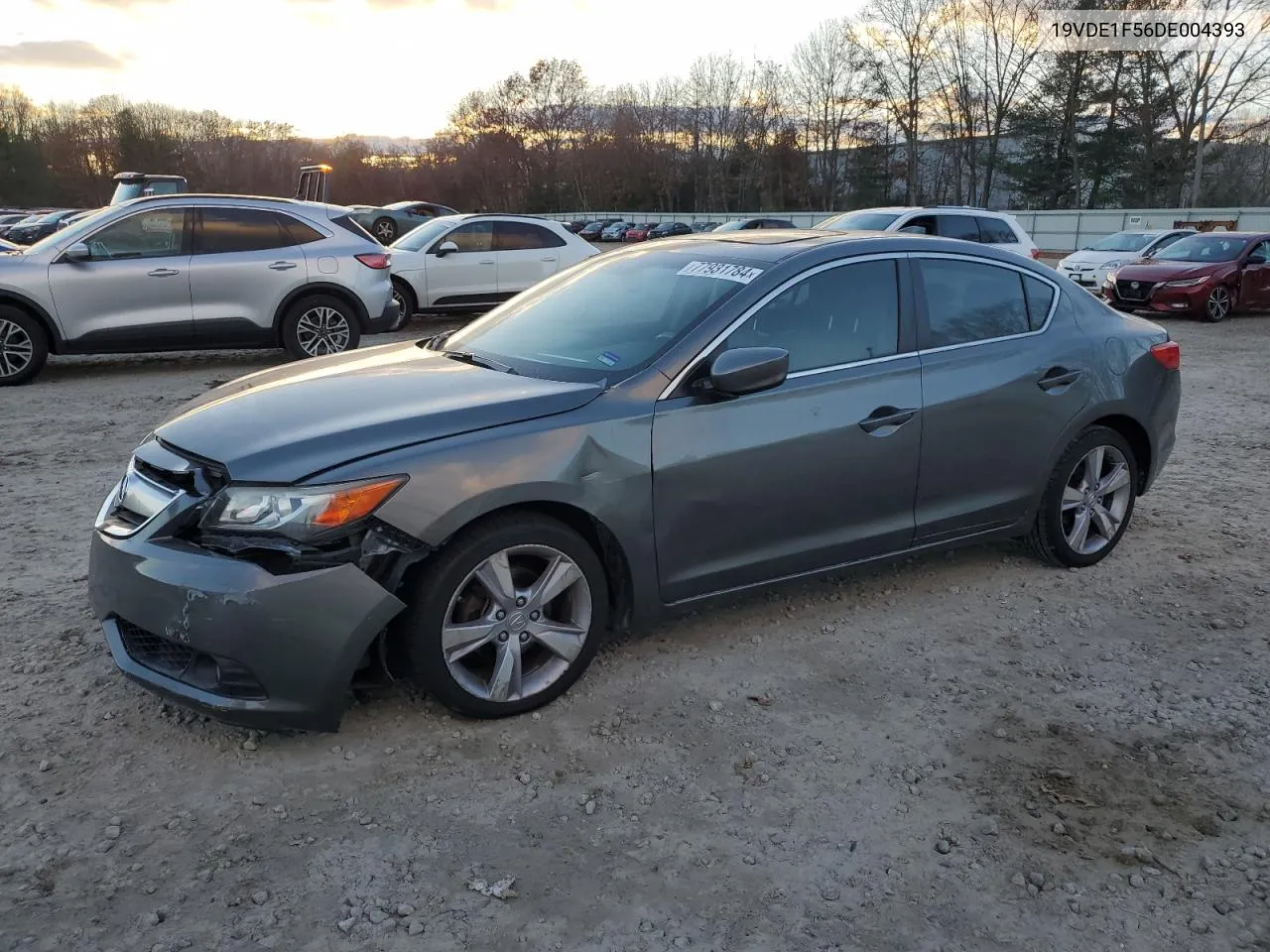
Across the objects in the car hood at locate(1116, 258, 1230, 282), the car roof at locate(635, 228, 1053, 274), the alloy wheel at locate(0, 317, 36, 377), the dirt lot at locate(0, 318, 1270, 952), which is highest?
the car roof at locate(635, 228, 1053, 274)

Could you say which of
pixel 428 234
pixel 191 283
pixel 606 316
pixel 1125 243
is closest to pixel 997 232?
pixel 1125 243

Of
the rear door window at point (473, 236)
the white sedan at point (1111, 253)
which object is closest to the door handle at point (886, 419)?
the rear door window at point (473, 236)

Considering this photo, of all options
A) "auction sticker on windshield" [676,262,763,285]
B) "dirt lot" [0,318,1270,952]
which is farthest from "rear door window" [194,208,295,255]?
"auction sticker on windshield" [676,262,763,285]

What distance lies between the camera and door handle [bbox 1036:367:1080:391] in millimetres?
4559

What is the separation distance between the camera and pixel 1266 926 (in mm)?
2533

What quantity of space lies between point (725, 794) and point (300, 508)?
1.60m

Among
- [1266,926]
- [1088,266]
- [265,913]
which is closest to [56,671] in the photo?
[265,913]

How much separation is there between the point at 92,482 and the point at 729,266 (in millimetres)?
4492

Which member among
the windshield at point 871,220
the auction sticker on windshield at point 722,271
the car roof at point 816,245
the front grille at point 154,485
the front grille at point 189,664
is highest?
the windshield at point 871,220

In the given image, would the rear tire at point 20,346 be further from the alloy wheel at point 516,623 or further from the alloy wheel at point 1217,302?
A: the alloy wheel at point 1217,302

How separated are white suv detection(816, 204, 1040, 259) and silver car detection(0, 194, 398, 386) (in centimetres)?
690

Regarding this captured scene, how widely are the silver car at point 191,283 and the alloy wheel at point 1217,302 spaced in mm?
13321

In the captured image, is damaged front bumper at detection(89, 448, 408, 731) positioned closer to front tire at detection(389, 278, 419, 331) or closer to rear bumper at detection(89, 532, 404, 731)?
rear bumper at detection(89, 532, 404, 731)

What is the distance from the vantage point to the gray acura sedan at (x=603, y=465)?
3.07 metres
